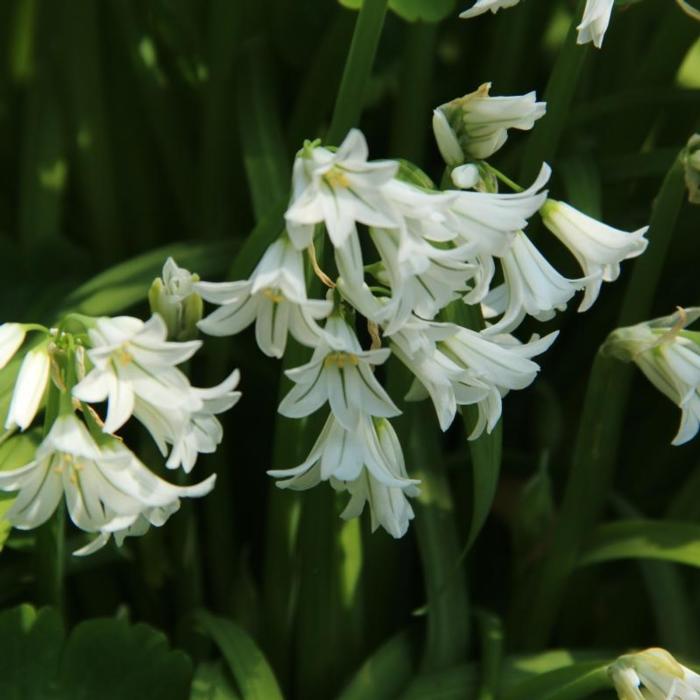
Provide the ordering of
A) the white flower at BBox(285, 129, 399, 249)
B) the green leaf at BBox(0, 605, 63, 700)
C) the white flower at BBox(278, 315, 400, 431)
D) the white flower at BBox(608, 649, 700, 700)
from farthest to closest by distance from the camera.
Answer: the green leaf at BBox(0, 605, 63, 700) → the white flower at BBox(608, 649, 700, 700) → the white flower at BBox(278, 315, 400, 431) → the white flower at BBox(285, 129, 399, 249)

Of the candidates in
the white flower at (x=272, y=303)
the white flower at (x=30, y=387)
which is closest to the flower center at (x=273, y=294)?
the white flower at (x=272, y=303)

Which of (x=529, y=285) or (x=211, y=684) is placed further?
(x=211, y=684)

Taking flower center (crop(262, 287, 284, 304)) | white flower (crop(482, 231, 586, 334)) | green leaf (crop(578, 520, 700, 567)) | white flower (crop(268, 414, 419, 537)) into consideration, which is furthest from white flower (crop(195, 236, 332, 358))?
green leaf (crop(578, 520, 700, 567))

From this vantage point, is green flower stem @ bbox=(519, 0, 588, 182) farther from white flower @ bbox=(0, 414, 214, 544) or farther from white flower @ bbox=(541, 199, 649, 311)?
white flower @ bbox=(0, 414, 214, 544)

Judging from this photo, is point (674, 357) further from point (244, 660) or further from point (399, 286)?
point (244, 660)

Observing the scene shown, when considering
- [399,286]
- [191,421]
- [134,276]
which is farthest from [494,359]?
[134,276]
